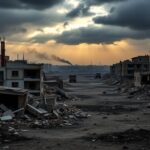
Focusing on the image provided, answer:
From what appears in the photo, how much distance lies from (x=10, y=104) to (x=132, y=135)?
1338 cm

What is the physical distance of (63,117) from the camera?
36219mm

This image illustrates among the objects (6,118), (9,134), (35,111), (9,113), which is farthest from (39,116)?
(9,134)

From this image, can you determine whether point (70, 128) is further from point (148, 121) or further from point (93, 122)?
point (148, 121)

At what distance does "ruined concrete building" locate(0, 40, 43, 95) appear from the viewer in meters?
67.9

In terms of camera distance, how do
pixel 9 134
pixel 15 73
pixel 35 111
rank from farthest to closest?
pixel 15 73, pixel 35 111, pixel 9 134

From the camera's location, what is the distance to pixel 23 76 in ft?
228

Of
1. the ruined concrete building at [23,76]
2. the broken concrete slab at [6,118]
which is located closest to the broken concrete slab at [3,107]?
the broken concrete slab at [6,118]

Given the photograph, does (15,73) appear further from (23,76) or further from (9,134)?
(9,134)

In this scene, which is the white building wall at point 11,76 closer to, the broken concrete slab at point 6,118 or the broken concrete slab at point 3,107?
the broken concrete slab at point 3,107

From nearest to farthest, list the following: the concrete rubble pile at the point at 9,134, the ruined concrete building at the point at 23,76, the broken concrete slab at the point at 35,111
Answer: the concrete rubble pile at the point at 9,134
the broken concrete slab at the point at 35,111
the ruined concrete building at the point at 23,76

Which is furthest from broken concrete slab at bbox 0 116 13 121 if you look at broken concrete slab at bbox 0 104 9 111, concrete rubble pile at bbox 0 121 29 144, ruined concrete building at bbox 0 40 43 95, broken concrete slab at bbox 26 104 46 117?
ruined concrete building at bbox 0 40 43 95

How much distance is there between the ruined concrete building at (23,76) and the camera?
67875 millimetres

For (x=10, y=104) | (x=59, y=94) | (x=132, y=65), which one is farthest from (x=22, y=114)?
(x=132, y=65)

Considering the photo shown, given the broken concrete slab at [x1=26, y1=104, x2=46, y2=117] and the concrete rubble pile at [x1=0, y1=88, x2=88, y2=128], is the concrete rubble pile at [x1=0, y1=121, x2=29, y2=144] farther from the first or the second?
the broken concrete slab at [x1=26, y1=104, x2=46, y2=117]
